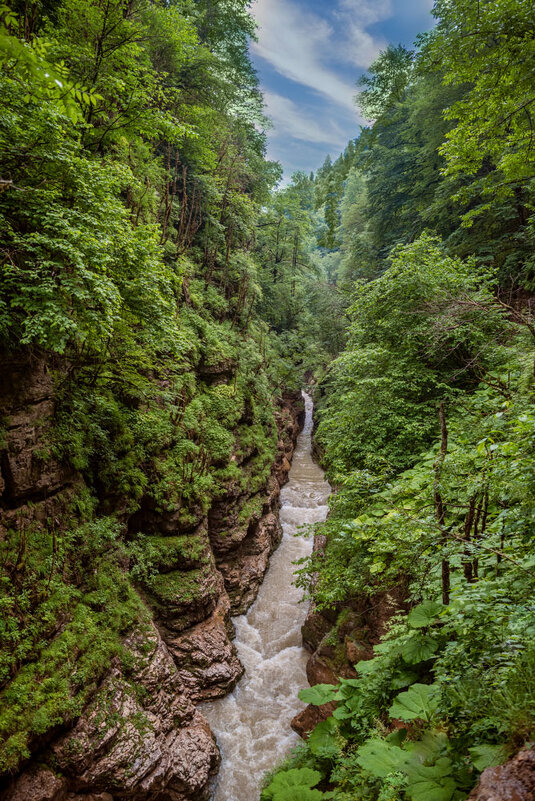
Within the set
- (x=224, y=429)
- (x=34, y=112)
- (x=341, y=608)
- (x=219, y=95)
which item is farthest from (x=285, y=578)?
(x=219, y=95)

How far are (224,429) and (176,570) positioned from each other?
4.71 meters

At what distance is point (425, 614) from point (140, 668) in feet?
17.3

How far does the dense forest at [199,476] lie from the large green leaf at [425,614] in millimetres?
18

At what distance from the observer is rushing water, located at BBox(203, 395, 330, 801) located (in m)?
6.68

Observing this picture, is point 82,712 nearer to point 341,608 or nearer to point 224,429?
point 341,608

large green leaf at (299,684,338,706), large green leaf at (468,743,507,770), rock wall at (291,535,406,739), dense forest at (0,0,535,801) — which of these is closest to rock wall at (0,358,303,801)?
dense forest at (0,0,535,801)

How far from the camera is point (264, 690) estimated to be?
8.23 m

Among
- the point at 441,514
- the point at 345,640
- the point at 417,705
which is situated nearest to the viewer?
the point at 417,705

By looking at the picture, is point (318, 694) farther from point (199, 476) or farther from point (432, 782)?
point (199, 476)

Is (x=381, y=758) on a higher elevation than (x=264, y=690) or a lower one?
higher

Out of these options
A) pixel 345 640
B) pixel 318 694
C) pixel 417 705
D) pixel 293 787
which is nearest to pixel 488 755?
pixel 417 705

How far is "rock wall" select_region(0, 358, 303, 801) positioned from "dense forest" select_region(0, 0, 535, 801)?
0.04m

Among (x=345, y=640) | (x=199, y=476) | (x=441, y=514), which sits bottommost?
(x=345, y=640)

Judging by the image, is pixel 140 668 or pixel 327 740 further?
pixel 140 668
